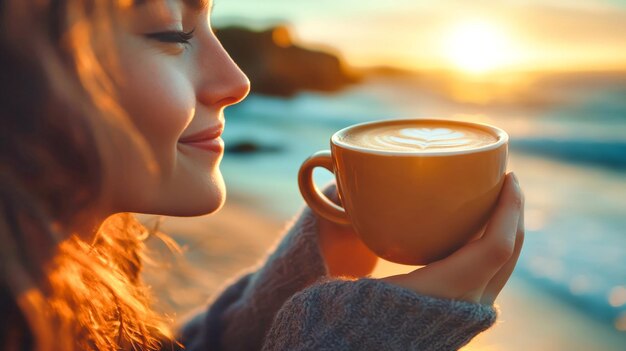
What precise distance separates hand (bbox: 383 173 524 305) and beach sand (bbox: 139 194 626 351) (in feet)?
2.79

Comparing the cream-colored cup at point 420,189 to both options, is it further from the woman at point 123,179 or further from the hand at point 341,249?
the hand at point 341,249

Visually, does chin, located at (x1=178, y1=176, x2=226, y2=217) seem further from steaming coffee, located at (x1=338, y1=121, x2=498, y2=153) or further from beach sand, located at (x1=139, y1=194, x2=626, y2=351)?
beach sand, located at (x1=139, y1=194, x2=626, y2=351)

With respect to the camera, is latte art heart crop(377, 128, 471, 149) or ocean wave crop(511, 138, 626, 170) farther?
ocean wave crop(511, 138, 626, 170)

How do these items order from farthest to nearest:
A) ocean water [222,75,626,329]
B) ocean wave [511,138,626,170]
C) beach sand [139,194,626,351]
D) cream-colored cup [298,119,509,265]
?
1. ocean wave [511,138,626,170]
2. ocean water [222,75,626,329]
3. beach sand [139,194,626,351]
4. cream-colored cup [298,119,509,265]

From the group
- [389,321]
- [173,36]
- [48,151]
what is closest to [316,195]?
[389,321]

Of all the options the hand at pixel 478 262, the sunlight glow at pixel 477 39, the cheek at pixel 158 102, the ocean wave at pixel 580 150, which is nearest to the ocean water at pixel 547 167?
the ocean wave at pixel 580 150

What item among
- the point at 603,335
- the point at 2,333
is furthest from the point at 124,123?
the point at 603,335

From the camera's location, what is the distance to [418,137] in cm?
120

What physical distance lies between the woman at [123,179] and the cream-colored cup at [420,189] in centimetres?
5

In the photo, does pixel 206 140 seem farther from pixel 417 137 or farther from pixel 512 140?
pixel 512 140

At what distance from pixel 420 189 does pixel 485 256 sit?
0.19 m

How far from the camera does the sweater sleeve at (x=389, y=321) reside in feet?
3.43

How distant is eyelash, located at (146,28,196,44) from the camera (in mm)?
1098

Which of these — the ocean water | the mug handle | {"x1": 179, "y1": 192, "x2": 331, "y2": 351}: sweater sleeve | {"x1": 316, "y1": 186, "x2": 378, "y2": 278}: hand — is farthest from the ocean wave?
the mug handle
